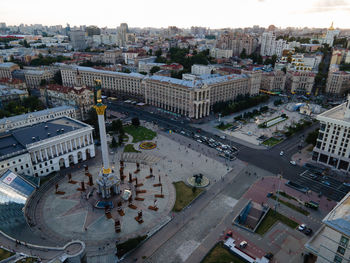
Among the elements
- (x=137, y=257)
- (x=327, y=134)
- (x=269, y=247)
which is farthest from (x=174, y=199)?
(x=327, y=134)

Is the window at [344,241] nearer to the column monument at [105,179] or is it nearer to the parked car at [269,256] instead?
the parked car at [269,256]

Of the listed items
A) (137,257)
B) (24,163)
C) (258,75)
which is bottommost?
(137,257)

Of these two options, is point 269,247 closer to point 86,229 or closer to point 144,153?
point 86,229

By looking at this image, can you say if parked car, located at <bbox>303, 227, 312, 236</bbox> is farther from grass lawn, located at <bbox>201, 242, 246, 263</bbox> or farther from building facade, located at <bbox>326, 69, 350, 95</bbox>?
building facade, located at <bbox>326, 69, 350, 95</bbox>

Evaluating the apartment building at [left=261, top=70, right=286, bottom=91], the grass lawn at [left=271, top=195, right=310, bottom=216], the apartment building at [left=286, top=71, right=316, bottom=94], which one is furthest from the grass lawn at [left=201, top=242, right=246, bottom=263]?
the apartment building at [left=286, top=71, right=316, bottom=94]

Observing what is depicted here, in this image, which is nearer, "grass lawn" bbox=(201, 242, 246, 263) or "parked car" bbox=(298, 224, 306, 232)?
"grass lawn" bbox=(201, 242, 246, 263)

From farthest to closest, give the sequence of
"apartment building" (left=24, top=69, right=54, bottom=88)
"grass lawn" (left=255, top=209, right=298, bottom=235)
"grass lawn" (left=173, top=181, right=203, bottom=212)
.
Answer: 1. "apartment building" (left=24, top=69, right=54, bottom=88)
2. "grass lawn" (left=173, top=181, right=203, bottom=212)
3. "grass lawn" (left=255, top=209, right=298, bottom=235)

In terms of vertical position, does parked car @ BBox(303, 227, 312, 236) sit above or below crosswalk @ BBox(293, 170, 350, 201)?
above

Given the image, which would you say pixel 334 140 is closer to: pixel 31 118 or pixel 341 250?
pixel 341 250
